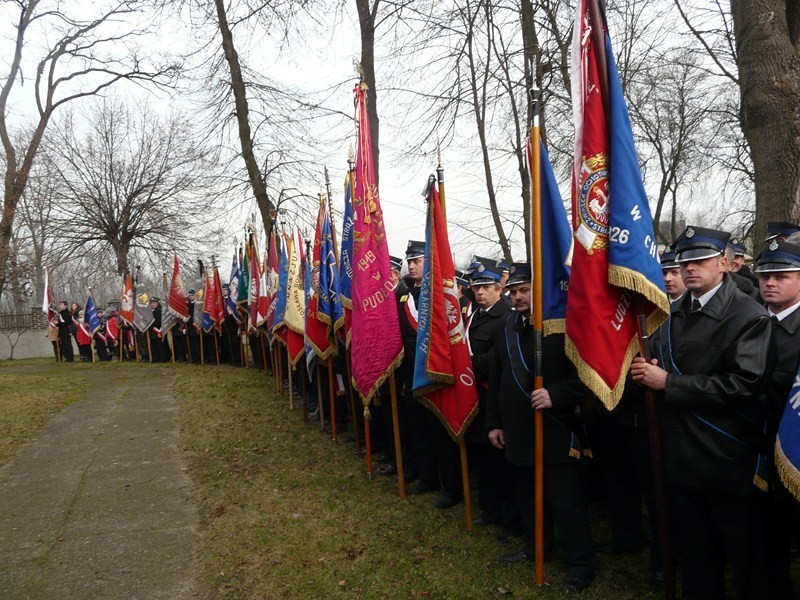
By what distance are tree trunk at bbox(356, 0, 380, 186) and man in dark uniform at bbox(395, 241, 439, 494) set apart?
5792mm

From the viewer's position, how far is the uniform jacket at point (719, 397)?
120 inches

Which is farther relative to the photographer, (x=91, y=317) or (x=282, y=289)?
(x=91, y=317)

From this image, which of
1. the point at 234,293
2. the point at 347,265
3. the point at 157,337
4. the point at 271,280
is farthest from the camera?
the point at 157,337

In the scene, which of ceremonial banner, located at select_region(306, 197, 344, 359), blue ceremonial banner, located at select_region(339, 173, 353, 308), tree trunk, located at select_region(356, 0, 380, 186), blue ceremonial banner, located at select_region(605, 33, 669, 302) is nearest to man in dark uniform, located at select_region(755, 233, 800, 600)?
blue ceremonial banner, located at select_region(605, 33, 669, 302)

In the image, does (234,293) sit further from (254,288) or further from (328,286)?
(328,286)

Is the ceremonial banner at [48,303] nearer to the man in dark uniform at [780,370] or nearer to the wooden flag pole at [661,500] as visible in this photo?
the wooden flag pole at [661,500]

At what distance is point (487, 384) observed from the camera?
514cm

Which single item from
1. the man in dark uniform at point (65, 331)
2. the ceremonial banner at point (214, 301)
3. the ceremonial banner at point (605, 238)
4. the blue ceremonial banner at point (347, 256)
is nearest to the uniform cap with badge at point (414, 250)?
the blue ceremonial banner at point (347, 256)

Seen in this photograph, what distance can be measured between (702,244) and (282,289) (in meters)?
7.69

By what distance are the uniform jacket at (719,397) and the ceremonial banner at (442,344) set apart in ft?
6.58

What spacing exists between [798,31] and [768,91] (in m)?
0.88

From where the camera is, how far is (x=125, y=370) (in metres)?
16.2

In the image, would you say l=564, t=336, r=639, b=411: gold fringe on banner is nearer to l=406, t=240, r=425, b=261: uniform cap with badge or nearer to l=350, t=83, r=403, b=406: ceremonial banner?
l=350, t=83, r=403, b=406: ceremonial banner

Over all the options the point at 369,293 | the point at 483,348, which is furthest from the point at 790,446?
the point at 369,293
